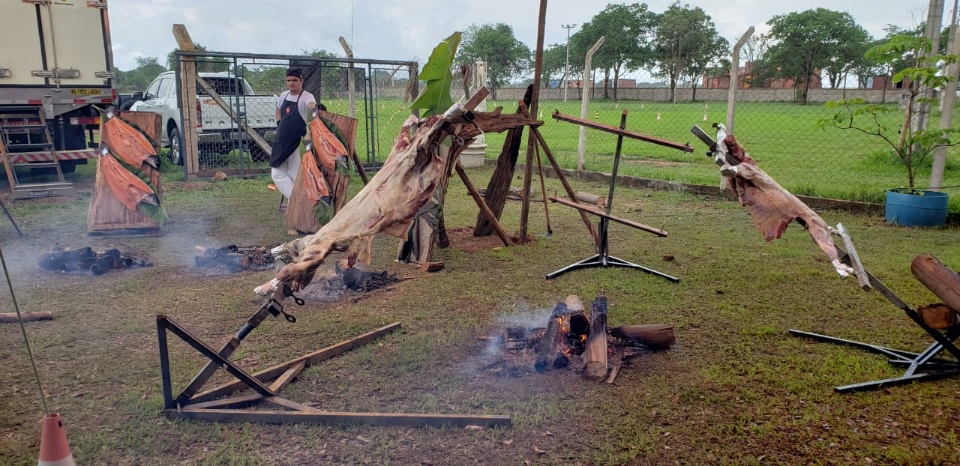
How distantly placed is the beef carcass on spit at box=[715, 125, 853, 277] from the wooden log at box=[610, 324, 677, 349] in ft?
2.87

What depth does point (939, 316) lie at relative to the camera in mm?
4027

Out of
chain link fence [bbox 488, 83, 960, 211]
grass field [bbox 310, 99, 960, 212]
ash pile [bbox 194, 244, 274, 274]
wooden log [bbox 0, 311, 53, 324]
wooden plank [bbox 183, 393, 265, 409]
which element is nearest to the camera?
wooden plank [bbox 183, 393, 265, 409]

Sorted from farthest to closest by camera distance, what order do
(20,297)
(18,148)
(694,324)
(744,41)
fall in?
(18,148) → (744,41) → (20,297) → (694,324)

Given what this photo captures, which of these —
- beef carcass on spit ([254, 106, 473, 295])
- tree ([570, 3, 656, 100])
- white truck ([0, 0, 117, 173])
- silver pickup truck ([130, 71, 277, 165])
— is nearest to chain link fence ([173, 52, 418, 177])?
silver pickup truck ([130, 71, 277, 165])

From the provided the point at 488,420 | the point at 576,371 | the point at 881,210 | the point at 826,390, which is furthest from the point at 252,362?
the point at 881,210

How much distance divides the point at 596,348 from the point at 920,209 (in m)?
6.22

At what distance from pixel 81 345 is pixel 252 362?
1.25m

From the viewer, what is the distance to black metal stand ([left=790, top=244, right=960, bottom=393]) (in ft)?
12.4

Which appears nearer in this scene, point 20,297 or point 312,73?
point 20,297

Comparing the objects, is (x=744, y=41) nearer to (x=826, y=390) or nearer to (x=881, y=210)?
(x=881, y=210)

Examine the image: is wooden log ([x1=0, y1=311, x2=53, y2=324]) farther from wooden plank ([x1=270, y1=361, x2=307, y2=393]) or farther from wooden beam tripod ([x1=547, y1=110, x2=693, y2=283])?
wooden beam tripod ([x1=547, y1=110, x2=693, y2=283])

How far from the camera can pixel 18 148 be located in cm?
1086

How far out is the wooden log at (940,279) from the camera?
3811 mm

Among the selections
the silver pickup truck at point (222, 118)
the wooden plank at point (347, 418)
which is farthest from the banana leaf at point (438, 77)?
the silver pickup truck at point (222, 118)
